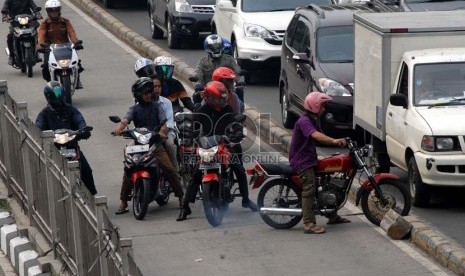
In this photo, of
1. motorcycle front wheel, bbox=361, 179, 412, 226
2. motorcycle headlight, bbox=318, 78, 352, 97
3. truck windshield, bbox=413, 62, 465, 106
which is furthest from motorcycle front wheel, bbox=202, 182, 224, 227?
motorcycle headlight, bbox=318, 78, 352, 97

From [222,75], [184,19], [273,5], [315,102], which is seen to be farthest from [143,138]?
[184,19]

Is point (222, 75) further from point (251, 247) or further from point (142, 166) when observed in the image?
point (251, 247)

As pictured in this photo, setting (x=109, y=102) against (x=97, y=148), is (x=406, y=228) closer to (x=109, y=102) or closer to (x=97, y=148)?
(x=97, y=148)

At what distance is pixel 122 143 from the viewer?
20.3 metres

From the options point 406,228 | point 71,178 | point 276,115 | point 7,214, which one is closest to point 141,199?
point 7,214

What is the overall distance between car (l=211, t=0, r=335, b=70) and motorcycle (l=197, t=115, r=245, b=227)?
28.6ft

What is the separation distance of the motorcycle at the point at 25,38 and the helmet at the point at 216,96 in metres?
10.6

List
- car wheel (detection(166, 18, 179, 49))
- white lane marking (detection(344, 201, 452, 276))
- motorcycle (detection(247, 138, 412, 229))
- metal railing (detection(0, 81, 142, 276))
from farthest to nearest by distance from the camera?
car wheel (detection(166, 18, 179, 49)) → motorcycle (detection(247, 138, 412, 229)) → white lane marking (detection(344, 201, 452, 276)) → metal railing (detection(0, 81, 142, 276))

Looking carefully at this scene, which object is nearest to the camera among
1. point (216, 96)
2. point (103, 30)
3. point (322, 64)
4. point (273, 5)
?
point (216, 96)

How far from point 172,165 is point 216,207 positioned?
3.20ft

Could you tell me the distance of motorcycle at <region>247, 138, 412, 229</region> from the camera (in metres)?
14.8

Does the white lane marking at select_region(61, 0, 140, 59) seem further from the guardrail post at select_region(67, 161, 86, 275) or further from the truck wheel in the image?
the guardrail post at select_region(67, 161, 86, 275)

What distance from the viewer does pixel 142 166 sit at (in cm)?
1551

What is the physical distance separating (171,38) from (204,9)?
92 centimetres
